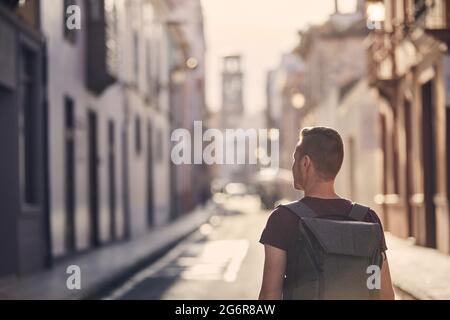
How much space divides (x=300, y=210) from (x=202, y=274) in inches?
472

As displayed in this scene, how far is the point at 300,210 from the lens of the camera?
3473mm

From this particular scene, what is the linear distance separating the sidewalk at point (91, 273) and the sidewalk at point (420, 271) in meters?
3.76

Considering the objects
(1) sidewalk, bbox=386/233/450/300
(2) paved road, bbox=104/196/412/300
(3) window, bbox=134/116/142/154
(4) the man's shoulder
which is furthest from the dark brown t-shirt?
(3) window, bbox=134/116/142/154

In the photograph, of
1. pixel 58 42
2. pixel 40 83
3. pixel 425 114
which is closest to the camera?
pixel 40 83

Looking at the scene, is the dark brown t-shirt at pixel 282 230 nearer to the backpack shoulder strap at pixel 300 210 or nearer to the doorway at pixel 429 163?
the backpack shoulder strap at pixel 300 210

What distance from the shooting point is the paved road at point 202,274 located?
12383mm

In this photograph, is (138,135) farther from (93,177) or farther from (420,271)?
(420,271)

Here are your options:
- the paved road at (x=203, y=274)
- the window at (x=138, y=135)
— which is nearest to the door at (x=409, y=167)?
the paved road at (x=203, y=274)

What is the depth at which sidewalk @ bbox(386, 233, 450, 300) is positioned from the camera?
401 inches

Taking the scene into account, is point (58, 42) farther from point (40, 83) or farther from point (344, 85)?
point (344, 85)
